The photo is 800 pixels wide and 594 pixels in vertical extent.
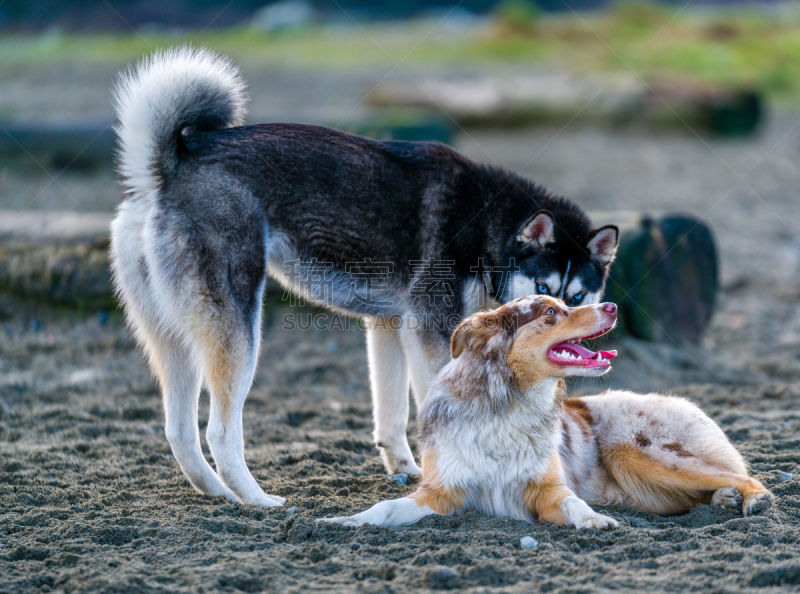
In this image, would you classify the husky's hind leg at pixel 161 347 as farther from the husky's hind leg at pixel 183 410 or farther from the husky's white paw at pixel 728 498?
the husky's white paw at pixel 728 498

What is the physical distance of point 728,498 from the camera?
3.96m

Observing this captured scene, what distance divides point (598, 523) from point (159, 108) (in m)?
3.10

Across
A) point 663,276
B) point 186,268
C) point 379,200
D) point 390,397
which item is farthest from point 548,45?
point 186,268

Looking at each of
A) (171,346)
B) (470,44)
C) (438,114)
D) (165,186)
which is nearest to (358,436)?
(171,346)

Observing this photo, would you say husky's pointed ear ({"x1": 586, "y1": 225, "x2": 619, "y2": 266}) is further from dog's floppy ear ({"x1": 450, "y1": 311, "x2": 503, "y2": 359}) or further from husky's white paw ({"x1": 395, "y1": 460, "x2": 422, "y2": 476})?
husky's white paw ({"x1": 395, "y1": 460, "x2": 422, "y2": 476})

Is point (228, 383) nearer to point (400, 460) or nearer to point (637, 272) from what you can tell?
point (400, 460)

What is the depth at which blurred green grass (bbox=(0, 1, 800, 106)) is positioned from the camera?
64.7 feet

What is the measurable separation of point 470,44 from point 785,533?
22.9 metres

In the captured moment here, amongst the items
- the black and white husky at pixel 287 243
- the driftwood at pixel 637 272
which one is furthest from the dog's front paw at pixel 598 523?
the driftwood at pixel 637 272

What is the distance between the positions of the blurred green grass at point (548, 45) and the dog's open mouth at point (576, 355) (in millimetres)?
16018

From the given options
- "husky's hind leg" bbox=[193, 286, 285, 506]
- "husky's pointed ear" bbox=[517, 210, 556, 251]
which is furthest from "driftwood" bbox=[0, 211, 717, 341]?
"husky's hind leg" bbox=[193, 286, 285, 506]

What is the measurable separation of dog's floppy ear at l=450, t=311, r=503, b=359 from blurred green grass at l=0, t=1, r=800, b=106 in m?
16.0

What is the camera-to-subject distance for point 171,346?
15.0 feet

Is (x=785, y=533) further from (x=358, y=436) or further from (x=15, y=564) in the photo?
(x=15, y=564)
